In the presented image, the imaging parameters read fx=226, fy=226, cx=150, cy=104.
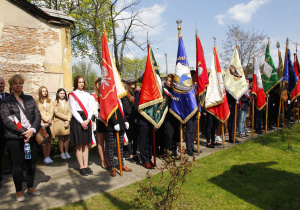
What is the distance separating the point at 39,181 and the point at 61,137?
1854 millimetres

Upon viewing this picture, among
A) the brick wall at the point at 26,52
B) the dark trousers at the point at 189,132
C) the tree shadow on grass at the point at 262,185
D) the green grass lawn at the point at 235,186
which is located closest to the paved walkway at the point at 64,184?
the green grass lawn at the point at 235,186

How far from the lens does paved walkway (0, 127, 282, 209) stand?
3920 millimetres

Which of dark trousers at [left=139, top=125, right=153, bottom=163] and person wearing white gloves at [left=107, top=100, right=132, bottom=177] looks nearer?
person wearing white gloves at [left=107, top=100, right=132, bottom=177]

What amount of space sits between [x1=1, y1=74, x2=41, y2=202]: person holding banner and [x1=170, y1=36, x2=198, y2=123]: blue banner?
128 inches

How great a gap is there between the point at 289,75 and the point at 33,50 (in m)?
11.2

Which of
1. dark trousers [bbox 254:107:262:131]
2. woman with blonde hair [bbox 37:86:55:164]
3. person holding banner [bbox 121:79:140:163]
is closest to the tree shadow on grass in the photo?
person holding banner [bbox 121:79:140:163]

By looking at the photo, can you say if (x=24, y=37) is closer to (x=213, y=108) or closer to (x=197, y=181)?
(x=213, y=108)

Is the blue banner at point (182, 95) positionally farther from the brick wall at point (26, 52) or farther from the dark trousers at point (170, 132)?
the brick wall at point (26, 52)

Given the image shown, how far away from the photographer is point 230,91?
766cm

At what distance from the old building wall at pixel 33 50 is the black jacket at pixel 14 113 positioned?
631cm

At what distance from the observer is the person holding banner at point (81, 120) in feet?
16.8

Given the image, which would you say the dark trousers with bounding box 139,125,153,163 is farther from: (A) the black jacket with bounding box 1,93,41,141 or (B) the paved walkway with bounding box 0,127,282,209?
(A) the black jacket with bounding box 1,93,41,141

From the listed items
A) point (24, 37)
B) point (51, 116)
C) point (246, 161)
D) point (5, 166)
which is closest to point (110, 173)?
point (51, 116)

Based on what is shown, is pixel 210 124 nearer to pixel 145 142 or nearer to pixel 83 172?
pixel 145 142
